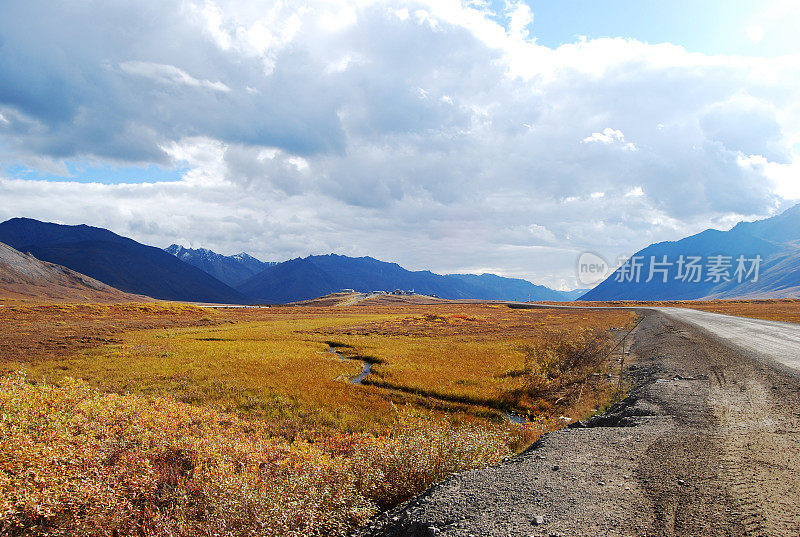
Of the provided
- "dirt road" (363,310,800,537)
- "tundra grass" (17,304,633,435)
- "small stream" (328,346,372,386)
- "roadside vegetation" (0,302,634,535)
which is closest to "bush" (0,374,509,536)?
"roadside vegetation" (0,302,634,535)

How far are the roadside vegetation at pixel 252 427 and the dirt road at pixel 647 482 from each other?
1.67m

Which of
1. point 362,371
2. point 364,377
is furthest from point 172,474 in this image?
point 362,371

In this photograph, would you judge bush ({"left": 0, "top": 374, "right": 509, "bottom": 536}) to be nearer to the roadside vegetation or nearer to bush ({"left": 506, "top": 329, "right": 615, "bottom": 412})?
the roadside vegetation

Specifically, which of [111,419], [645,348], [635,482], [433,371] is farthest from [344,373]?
[645,348]

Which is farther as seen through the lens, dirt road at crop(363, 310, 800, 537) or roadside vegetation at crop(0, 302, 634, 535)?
A: roadside vegetation at crop(0, 302, 634, 535)

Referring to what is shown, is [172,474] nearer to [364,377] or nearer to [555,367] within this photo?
[364,377]

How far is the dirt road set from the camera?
6.54 m

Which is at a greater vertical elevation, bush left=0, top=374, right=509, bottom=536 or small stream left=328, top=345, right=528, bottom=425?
bush left=0, top=374, right=509, bottom=536

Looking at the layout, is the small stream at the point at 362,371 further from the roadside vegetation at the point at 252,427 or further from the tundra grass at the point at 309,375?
the roadside vegetation at the point at 252,427

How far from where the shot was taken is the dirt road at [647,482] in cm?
654

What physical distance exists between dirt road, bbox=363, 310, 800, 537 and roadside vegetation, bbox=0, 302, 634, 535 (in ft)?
5.49

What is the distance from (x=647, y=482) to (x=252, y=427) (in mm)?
14686

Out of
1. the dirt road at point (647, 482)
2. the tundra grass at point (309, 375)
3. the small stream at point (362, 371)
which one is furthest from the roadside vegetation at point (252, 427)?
the dirt road at point (647, 482)

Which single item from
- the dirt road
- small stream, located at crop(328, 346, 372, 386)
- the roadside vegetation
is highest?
the dirt road
